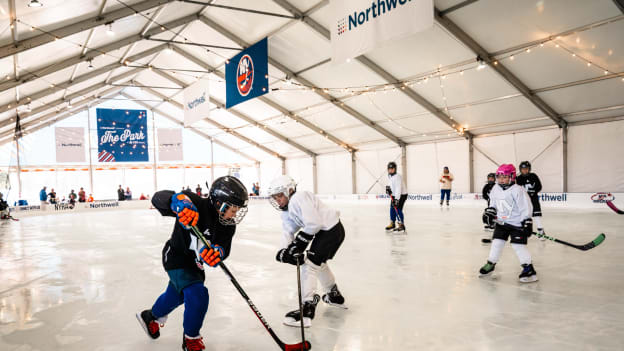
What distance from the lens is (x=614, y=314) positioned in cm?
287

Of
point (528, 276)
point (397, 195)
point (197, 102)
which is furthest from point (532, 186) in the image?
point (197, 102)

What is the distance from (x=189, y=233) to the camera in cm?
225

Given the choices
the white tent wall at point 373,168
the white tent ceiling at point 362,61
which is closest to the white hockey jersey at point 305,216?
the white tent ceiling at point 362,61

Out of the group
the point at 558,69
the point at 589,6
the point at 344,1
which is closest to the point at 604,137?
the point at 558,69

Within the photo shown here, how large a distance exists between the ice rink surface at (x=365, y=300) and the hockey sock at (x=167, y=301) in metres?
0.25

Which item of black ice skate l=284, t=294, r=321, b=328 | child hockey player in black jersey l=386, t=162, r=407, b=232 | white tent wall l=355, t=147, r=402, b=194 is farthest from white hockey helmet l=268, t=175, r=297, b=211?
white tent wall l=355, t=147, r=402, b=194

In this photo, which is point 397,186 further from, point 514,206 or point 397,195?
point 514,206

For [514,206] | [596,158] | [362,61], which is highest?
[362,61]

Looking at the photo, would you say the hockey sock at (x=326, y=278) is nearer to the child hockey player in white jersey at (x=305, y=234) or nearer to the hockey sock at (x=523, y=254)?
the child hockey player in white jersey at (x=305, y=234)

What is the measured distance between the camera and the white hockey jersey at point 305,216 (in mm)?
2744

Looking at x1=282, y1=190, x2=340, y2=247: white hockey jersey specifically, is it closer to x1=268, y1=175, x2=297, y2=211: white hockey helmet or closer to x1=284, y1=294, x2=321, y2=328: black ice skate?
x1=268, y1=175, x2=297, y2=211: white hockey helmet

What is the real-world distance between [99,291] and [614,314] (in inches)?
189

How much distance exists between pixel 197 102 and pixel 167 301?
12.4m

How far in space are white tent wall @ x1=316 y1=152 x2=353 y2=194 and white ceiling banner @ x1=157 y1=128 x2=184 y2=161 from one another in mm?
8988
